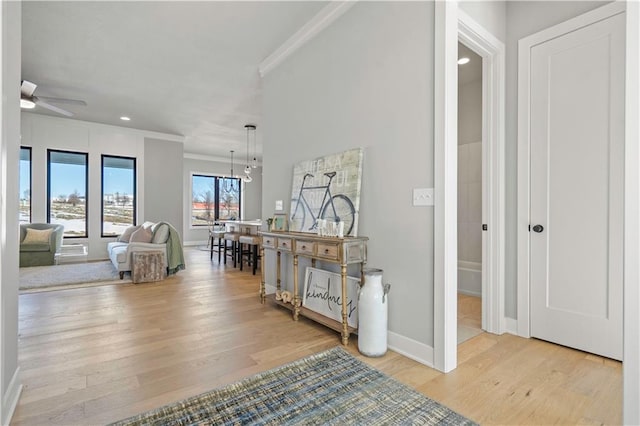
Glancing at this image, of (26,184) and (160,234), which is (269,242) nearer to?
(160,234)

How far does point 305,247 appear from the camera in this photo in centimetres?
282

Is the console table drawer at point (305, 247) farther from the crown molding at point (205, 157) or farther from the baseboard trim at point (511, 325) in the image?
the crown molding at point (205, 157)

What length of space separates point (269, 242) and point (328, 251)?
107 cm

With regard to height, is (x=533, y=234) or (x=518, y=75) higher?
(x=518, y=75)

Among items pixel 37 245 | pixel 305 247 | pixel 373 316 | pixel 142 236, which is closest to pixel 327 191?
pixel 305 247

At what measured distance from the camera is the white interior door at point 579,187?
87.0 inches

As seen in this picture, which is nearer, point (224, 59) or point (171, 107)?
point (224, 59)

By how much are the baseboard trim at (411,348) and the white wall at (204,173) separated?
28.2 ft

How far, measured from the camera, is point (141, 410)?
1.62 metres

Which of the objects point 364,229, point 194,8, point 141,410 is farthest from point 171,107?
point 141,410

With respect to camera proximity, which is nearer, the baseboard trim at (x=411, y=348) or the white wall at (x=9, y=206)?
the white wall at (x=9, y=206)

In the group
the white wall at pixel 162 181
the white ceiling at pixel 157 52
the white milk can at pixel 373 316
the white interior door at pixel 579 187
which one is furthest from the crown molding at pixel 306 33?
the white wall at pixel 162 181

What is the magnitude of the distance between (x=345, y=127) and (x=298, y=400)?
2190 mm

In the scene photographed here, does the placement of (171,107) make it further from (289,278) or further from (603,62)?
(603,62)
